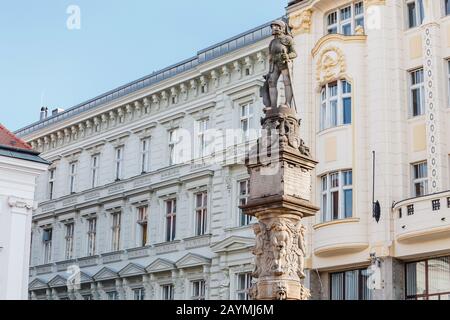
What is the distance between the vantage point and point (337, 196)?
96.3 feet

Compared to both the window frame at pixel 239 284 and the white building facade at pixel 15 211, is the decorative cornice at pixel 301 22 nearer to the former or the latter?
the window frame at pixel 239 284

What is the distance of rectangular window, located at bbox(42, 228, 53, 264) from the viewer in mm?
43281

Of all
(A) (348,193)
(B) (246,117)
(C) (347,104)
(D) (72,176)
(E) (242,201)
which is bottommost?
(A) (348,193)

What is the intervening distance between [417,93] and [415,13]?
8.68ft

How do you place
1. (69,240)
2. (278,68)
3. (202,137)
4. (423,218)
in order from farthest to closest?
(69,240), (202,137), (423,218), (278,68)

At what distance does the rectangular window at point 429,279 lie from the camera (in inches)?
1051

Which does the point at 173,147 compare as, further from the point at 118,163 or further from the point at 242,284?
the point at 242,284

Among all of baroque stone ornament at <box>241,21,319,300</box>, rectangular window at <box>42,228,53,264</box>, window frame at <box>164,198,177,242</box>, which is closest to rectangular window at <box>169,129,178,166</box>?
window frame at <box>164,198,177,242</box>

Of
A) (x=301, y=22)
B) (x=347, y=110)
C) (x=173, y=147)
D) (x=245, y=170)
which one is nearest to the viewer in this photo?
(x=347, y=110)

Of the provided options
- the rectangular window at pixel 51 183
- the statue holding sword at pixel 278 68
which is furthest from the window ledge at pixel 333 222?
the rectangular window at pixel 51 183

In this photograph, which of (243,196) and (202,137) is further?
(202,137)

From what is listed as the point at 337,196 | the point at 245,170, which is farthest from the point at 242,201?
the point at 337,196

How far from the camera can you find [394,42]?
29266 millimetres
